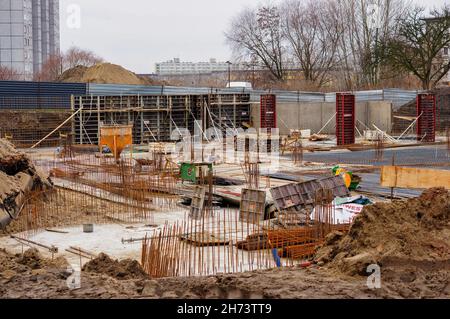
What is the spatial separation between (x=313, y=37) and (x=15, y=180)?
43626mm

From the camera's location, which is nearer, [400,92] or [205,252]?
[205,252]

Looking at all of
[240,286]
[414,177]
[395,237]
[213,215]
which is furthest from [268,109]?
[240,286]

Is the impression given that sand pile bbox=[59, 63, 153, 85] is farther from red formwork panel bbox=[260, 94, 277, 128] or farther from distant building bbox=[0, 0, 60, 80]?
distant building bbox=[0, 0, 60, 80]

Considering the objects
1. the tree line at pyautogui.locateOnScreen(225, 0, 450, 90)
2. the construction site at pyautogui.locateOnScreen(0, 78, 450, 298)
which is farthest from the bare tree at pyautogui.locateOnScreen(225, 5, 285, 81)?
the construction site at pyautogui.locateOnScreen(0, 78, 450, 298)

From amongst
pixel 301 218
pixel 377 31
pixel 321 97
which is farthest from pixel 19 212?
pixel 377 31

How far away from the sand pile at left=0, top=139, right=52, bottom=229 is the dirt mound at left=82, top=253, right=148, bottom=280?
185 inches

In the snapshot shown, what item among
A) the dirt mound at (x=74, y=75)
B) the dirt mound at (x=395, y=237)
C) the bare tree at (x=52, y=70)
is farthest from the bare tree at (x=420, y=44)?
the dirt mound at (x=395, y=237)

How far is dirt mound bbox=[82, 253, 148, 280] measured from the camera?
7.64 metres

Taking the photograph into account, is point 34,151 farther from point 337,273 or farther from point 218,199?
point 337,273

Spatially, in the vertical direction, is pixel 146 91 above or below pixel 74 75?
below

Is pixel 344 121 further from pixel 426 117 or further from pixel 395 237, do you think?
pixel 395 237

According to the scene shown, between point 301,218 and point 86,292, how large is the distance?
627 centimetres

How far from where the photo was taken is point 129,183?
15.0 m

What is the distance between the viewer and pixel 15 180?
44.4 ft
